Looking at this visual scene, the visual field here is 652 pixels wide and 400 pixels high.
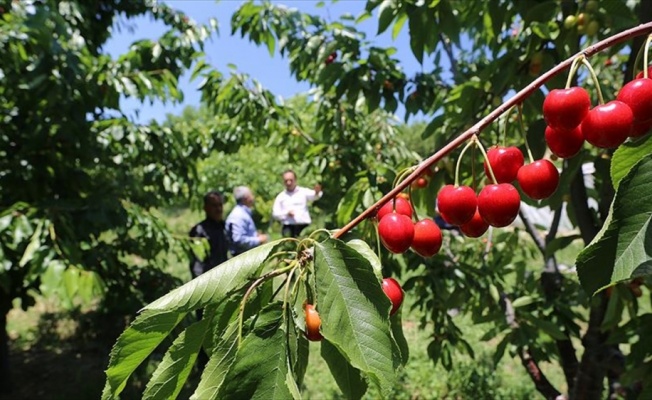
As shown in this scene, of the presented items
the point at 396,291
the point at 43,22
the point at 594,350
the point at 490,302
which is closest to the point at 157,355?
the point at 43,22

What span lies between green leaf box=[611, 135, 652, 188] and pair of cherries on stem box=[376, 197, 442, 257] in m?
0.25

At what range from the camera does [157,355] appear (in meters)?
4.71

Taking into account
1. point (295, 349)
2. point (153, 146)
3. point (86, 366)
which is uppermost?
point (153, 146)

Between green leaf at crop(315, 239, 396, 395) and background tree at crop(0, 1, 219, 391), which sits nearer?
green leaf at crop(315, 239, 396, 395)

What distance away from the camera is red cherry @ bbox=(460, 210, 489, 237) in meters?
0.74

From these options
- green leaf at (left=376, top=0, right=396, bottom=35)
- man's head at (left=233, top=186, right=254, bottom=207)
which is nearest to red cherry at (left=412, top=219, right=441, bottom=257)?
green leaf at (left=376, top=0, right=396, bottom=35)

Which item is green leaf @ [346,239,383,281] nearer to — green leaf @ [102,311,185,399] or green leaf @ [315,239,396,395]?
green leaf @ [315,239,396,395]

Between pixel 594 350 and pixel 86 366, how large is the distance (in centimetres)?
463

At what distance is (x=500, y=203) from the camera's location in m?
0.65

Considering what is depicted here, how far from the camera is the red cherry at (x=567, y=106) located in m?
0.60

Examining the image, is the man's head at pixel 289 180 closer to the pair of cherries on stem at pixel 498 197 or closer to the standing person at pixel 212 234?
the standing person at pixel 212 234

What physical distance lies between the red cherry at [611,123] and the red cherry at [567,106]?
2 centimetres

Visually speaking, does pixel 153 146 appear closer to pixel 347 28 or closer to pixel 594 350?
pixel 347 28

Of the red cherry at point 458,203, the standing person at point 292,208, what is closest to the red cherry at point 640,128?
the red cherry at point 458,203
